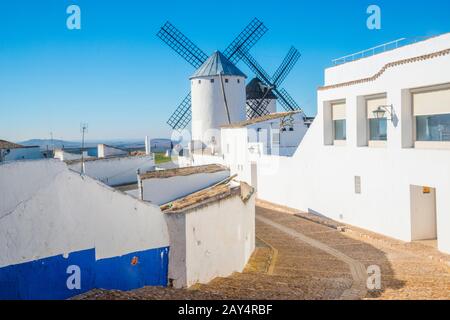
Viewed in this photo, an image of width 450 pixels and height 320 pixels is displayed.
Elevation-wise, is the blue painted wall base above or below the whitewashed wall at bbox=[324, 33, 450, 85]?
below

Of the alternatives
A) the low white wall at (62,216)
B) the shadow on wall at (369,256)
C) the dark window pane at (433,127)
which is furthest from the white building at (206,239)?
the dark window pane at (433,127)

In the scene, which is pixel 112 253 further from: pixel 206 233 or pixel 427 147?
pixel 427 147

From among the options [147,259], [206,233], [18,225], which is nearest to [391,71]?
[206,233]

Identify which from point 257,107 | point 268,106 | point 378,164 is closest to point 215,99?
point 257,107

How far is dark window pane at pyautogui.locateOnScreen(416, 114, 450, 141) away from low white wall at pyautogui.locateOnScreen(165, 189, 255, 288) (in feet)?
19.8

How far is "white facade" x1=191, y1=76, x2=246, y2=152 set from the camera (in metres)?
34.9

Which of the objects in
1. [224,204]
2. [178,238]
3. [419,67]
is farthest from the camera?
[419,67]

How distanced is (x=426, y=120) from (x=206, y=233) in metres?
8.22

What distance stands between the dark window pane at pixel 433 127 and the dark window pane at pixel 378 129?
1.57 m

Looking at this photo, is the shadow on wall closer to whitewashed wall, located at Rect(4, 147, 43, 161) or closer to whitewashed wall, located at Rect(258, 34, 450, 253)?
whitewashed wall, located at Rect(258, 34, 450, 253)

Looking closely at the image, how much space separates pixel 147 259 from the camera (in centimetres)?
845

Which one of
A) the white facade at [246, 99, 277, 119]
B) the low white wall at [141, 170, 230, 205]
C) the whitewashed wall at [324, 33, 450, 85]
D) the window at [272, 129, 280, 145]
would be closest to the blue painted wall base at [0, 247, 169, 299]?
the low white wall at [141, 170, 230, 205]
